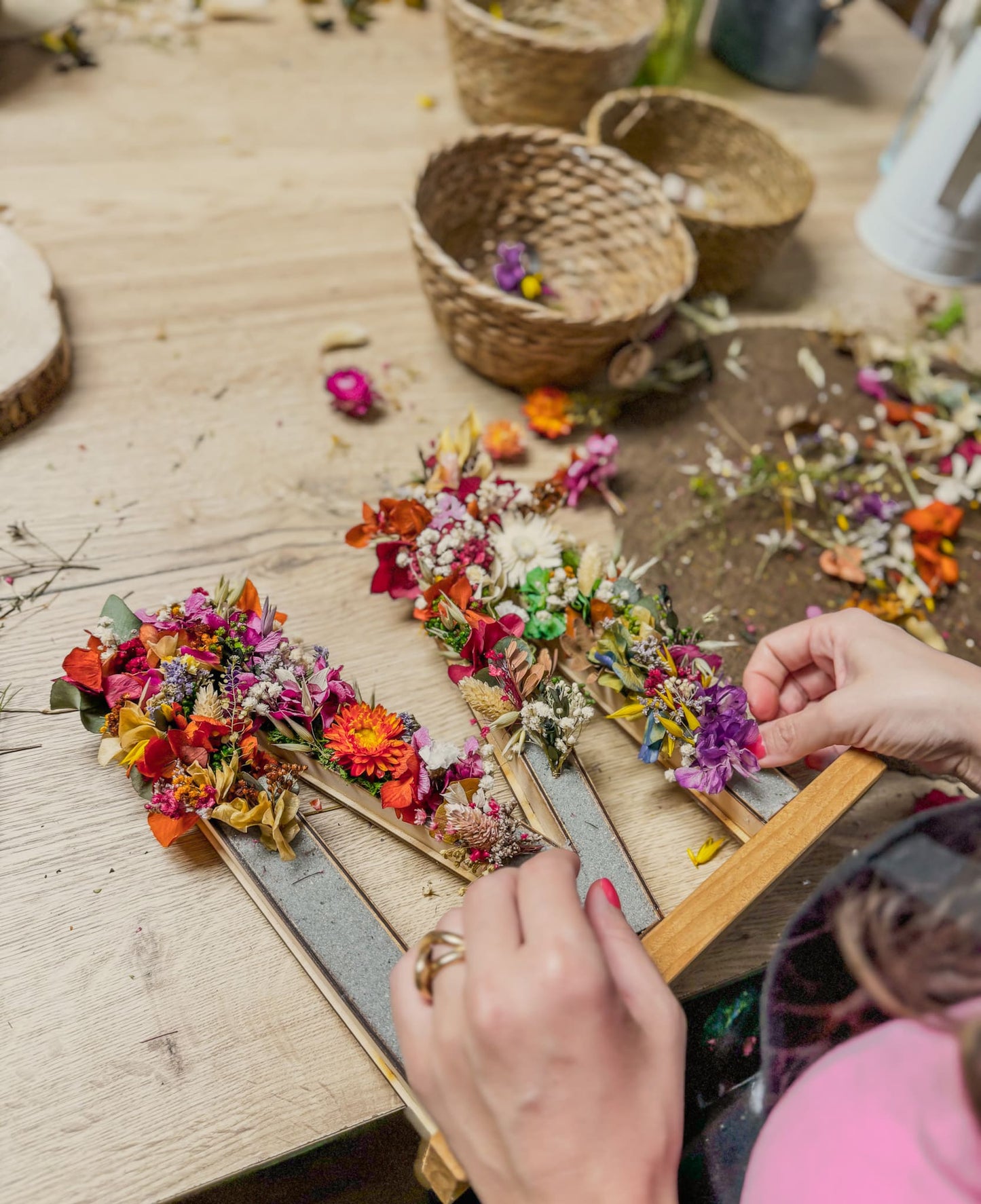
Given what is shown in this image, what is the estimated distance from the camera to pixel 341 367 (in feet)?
3.58

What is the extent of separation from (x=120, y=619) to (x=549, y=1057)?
520 millimetres

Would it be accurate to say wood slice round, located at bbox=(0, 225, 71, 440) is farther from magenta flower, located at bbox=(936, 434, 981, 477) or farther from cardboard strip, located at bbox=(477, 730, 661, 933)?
magenta flower, located at bbox=(936, 434, 981, 477)

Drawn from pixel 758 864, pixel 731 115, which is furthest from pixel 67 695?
pixel 731 115

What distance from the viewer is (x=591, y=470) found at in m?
1.00

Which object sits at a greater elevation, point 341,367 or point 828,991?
point 828,991

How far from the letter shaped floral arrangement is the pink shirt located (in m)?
0.28

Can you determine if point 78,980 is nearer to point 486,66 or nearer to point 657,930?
point 657,930

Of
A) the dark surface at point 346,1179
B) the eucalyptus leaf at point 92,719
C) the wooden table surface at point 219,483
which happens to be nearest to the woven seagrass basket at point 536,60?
the wooden table surface at point 219,483

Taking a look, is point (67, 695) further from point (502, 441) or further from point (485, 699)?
point (502, 441)

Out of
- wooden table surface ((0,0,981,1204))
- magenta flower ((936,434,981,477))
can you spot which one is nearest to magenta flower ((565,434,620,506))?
wooden table surface ((0,0,981,1204))

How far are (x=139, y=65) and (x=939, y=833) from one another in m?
1.62

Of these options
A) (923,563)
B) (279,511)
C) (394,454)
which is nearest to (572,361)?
(394,454)

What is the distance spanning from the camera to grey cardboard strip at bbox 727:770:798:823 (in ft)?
2.39

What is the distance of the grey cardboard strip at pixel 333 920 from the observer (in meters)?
0.64
